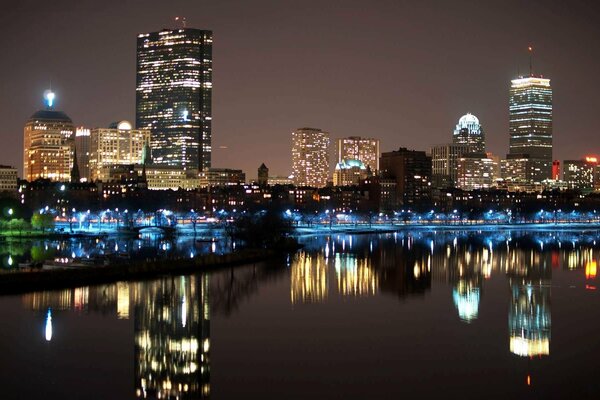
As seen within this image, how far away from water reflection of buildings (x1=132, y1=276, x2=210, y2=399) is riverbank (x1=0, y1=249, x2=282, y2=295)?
2.82m

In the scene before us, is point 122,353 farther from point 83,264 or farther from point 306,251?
point 306,251

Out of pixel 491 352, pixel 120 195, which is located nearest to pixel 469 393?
pixel 491 352

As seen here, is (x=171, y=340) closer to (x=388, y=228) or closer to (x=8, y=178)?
(x=388, y=228)

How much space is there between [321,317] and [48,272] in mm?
15835

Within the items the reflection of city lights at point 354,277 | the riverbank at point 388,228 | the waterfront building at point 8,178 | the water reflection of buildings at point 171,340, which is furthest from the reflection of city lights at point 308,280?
the waterfront building at point 8,178

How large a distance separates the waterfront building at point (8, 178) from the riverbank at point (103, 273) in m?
143

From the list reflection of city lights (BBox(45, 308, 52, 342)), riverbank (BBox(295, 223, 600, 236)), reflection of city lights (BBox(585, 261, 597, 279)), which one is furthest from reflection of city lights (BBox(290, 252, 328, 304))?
riverbank (BBox(295, 223, 600, 236))

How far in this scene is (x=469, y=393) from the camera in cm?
2347

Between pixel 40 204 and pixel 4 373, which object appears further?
pixel 40 204

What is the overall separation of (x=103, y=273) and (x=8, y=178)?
153986 mm

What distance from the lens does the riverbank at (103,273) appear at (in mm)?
41312

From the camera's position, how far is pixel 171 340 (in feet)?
96.3

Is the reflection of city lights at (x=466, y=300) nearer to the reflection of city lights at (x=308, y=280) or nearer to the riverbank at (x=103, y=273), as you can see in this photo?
the reflection of city lights at (x=308, y=280)

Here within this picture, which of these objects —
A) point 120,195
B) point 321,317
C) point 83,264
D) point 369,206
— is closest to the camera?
point 321,317
